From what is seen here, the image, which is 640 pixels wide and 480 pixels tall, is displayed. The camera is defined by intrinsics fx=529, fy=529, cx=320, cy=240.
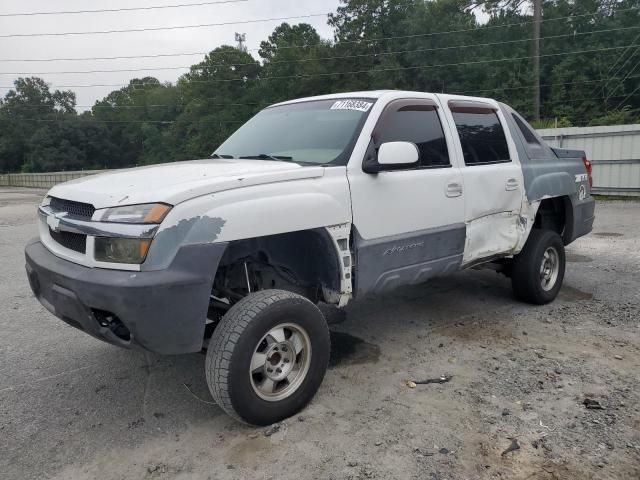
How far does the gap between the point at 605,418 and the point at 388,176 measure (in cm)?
196

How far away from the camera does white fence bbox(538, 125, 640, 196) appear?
14.0 meters

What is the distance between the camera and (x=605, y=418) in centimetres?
305

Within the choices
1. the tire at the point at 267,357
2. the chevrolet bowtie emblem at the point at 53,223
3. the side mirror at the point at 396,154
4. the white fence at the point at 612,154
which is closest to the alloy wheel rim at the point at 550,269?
the side mirror at the point at 396,154

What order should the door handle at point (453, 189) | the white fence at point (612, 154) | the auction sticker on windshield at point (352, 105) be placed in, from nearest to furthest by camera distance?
the auction sticker on windshield at point (352, 105)
the door handle at point (453, 189)
the white fence at point (612, 154)

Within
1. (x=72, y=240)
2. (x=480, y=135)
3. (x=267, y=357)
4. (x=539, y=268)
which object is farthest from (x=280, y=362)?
(x=539, y=268)

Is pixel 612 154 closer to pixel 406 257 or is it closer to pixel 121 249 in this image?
pixel 406 257

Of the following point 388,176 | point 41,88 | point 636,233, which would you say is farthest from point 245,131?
point 41,88

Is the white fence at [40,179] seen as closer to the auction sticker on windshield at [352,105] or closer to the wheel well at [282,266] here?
the auction sticker on windshield at [352,105]

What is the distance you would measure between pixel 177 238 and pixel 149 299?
0.33m

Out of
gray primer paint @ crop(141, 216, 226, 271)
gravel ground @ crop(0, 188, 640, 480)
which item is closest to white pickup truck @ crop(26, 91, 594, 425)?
gray primer paint @ crop(141, 216, 226, 271)

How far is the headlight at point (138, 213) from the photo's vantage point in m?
2.66

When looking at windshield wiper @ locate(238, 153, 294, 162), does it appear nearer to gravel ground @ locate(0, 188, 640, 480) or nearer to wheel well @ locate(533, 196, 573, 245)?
gravel ground @ locate(0, 188, 640, 480)

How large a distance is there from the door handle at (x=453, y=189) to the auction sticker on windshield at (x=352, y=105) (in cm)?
88

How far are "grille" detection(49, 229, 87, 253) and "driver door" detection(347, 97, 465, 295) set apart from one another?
63.5 inches
